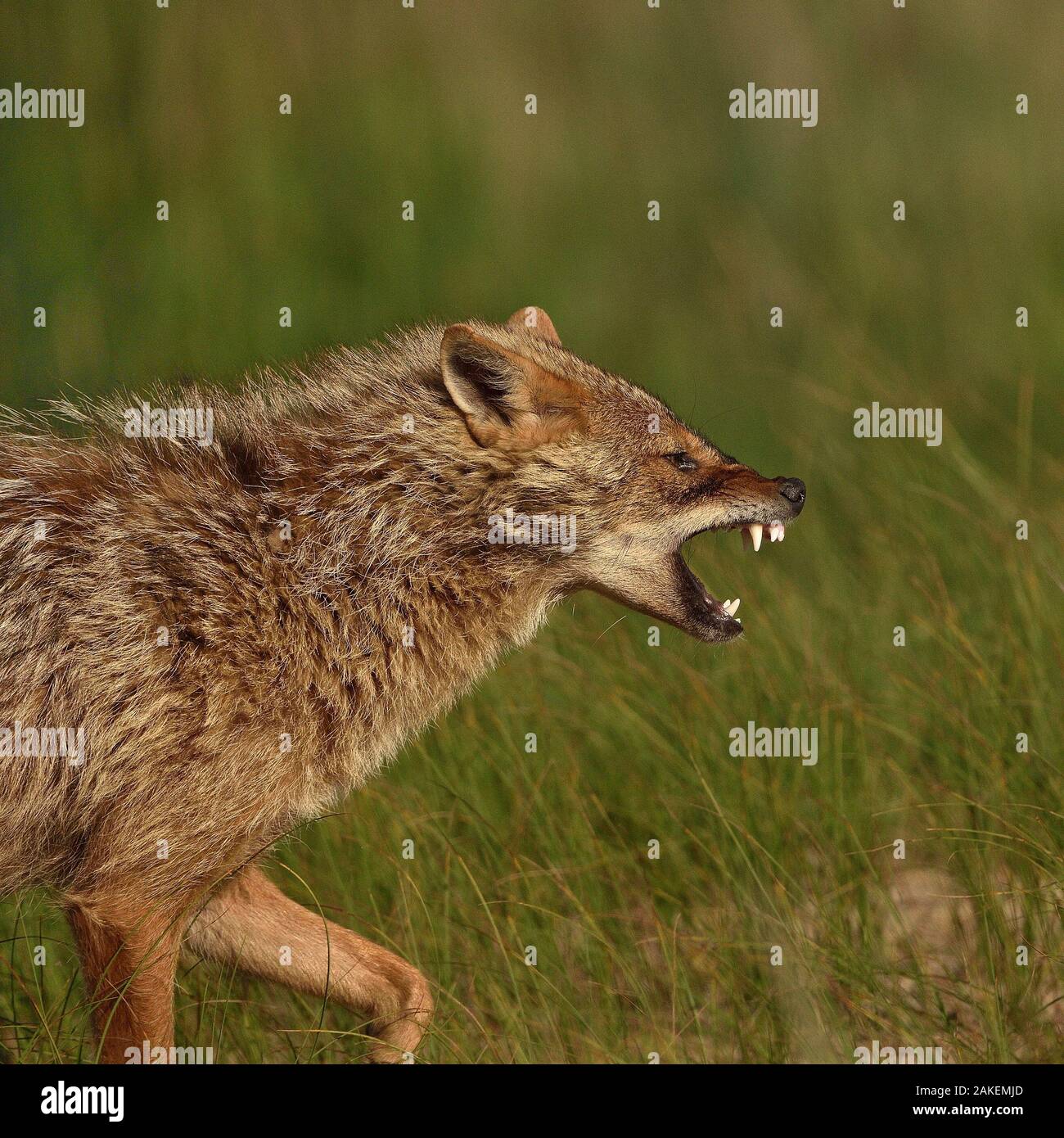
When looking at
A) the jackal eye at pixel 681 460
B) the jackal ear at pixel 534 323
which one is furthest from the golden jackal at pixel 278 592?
the jackal ear at pixel 534 323

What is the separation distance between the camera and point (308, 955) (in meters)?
5.71

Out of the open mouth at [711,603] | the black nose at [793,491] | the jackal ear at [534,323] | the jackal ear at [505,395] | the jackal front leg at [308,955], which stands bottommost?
the jackal front leg at [308,955]

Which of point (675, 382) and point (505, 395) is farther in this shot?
point (675, 382)

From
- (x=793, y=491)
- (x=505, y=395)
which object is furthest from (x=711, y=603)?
(x=505, y=395)

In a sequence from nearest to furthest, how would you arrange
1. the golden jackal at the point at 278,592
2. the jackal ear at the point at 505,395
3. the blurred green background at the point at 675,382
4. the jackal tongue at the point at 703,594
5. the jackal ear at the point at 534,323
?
the golden jackal at the point at 278,592, the jackal ear at the point at 505,395, the blurred green background at the point at 675,382, the jackal tongue at the point at 703,594, the jackal ear at the point at 534,323

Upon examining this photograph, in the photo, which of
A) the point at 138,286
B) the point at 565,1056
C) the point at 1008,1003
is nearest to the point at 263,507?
the point at 565,1056

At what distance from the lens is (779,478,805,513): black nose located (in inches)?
229

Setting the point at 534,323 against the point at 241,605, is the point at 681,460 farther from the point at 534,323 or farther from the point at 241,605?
the point at 241,605

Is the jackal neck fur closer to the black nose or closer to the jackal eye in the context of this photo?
the jackal eye

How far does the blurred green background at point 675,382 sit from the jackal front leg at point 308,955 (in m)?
0.16

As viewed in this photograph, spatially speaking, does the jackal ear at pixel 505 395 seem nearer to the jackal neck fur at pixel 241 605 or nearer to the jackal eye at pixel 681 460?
the jackal neck fur at pixel 241 605

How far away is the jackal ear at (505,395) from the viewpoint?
5.51 meters

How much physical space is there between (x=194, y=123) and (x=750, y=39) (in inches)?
238

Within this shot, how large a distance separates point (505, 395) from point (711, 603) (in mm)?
1185
